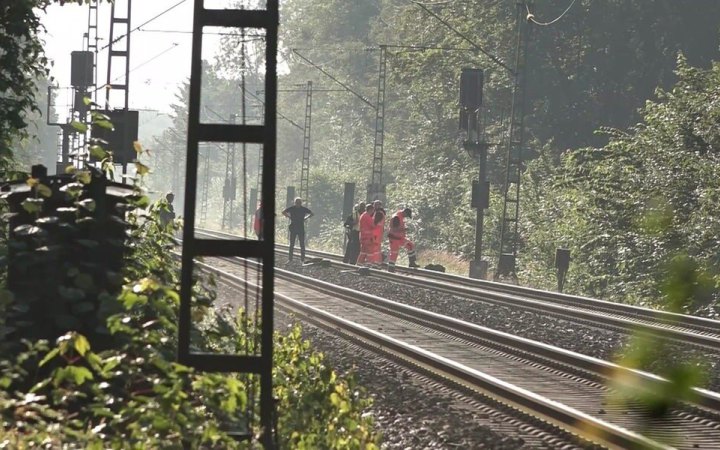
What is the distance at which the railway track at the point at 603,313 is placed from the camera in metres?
17.5

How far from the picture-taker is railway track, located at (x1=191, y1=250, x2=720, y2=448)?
1021 cm

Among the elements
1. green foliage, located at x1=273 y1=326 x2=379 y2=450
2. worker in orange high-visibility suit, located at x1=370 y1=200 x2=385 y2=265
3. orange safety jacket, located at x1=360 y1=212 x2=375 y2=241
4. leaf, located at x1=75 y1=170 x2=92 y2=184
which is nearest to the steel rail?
leaf, located at x1=75 y1=170 x2=92 y2=184

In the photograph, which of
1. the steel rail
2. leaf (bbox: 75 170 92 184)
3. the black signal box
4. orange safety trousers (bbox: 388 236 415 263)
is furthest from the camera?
orange safety trousers (bbox: 388 236 415 263)

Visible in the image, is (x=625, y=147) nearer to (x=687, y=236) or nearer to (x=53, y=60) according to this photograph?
(x=687, y=236)

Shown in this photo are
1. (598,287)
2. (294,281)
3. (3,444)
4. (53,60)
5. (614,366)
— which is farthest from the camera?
(598,287)

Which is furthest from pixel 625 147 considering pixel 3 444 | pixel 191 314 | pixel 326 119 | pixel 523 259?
pixel 326 119

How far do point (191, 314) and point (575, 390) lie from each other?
5.46 metres

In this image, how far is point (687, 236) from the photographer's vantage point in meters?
26.9

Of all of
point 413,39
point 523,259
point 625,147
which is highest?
point 413,39

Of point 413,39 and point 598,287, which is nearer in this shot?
point 598,287

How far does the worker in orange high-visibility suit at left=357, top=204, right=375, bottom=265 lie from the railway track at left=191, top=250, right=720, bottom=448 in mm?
8521

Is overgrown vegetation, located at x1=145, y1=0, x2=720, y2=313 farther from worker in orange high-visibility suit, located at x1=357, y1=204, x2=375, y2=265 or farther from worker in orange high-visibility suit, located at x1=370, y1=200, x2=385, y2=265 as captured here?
worker in orange high-visibility suit, located at x1=357, y1=204, x2=375, y2=265

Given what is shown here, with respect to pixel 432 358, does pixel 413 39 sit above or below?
above

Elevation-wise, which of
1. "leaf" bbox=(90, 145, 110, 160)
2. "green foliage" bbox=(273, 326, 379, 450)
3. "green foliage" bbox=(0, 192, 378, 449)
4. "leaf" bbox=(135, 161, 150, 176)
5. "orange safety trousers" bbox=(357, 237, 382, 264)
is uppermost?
"leaf" bbox=(90, 145, 110, 160)
